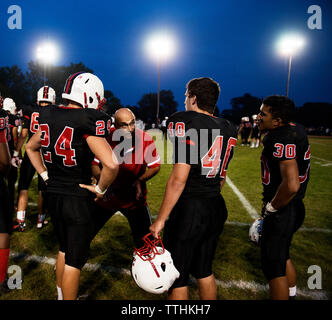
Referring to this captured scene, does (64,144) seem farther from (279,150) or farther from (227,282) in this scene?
(227,282)

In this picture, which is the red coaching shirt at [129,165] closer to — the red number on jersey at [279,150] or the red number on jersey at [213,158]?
the red number on jersey at [213,158]

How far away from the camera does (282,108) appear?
2.44 m

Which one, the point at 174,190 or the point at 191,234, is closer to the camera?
the point at 174,190

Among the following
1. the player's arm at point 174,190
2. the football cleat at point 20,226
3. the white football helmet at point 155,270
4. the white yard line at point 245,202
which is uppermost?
the player's arm at point 174,190

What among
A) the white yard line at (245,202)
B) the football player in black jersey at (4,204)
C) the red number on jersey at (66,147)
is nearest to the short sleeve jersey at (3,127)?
Result: the football player in black jersey at (4,204)

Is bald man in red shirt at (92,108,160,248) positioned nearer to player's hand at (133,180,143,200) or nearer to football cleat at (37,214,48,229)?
player's hand at (133,180,143,200)

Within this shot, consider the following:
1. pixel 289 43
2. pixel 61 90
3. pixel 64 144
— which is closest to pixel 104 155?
pixel 64 144

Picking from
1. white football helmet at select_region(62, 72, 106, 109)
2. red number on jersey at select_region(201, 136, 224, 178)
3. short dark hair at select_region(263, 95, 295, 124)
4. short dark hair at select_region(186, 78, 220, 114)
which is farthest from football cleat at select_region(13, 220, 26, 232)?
short dark hair at select_region(263, 95, 295, 124)

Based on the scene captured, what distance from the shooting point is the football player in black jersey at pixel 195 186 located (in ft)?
6.76

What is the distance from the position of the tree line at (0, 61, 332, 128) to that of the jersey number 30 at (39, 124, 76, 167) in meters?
42.4

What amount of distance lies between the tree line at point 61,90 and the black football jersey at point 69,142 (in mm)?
42392

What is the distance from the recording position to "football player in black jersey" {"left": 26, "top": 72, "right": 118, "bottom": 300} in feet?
7.17

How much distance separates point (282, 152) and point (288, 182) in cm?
→ 27

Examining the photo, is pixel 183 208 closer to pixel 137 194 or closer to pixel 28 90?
pixel 137 194
